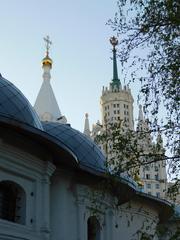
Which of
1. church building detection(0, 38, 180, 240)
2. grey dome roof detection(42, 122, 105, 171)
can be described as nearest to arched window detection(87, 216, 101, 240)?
church building detection(0, 38, 180, 240)

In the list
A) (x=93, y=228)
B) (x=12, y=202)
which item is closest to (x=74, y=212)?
(x=93, y=228)

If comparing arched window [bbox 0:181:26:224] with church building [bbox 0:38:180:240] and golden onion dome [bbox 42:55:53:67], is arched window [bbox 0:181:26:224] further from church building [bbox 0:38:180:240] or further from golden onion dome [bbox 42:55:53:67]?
golden onion dome [bbox 42:55:53:67]

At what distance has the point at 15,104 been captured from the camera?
14578 millimetres

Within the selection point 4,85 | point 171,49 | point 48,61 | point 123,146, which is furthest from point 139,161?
point 48,61

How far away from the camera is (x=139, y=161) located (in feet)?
31.5

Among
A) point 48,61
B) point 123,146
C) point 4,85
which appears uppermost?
point 48,61

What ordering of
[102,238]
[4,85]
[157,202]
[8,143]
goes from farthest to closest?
[157,202], [102,238], [4,85], [8,143]

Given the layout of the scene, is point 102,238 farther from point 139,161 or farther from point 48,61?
point 48,61

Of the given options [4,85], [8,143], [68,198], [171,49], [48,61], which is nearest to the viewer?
[171,49]

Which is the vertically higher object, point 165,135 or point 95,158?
point 95,158

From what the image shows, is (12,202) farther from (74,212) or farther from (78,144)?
(78,144)

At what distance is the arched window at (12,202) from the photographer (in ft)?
44.0

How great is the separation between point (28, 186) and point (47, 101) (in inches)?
1862

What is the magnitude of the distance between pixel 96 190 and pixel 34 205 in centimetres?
349
